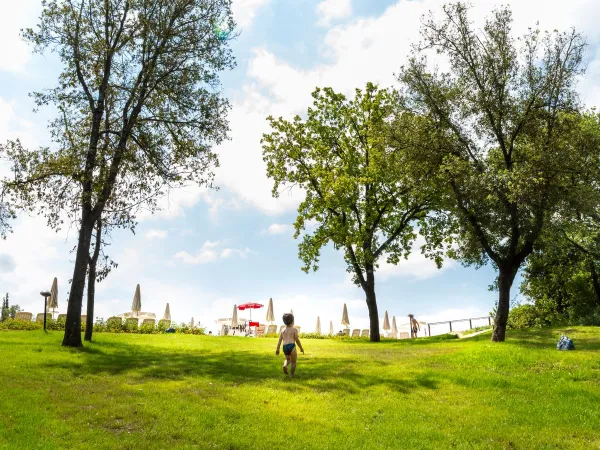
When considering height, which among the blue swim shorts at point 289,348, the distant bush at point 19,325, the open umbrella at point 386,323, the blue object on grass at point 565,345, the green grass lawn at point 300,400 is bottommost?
the green grass lawn at point 300,400

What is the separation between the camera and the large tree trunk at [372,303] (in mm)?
35969

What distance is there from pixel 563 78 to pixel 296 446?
955 inches

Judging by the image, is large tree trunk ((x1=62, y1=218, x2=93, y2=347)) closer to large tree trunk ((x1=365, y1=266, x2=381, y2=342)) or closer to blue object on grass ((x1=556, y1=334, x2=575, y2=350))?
large tree trunk ((x1=365, y1=266, x2=381, y2=342))

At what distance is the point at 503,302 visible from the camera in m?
25.5

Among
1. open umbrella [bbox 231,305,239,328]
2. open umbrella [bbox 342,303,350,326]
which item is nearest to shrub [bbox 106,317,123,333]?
open umbrella [bbox 231,305,239,328]

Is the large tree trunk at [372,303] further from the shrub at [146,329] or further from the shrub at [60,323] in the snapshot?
the shrub at [60,323]

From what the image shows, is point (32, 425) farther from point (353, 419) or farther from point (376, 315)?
point (376, 315)

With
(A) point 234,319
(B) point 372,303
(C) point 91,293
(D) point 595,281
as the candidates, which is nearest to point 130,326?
(C) point 91,293

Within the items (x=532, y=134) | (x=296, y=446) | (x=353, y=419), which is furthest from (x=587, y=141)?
(x=296, y=446)

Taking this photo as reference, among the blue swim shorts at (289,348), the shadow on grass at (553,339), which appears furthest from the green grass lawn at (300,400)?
the shadow on grass at (553,339)

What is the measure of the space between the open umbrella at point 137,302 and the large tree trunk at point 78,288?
13.6 m

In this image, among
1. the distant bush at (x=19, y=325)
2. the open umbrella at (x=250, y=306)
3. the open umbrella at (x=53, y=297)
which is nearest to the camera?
the distant bush at (x=19, y=325)

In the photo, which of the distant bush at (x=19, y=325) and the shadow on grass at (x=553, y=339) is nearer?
the shadow on grass at (x=553, y=339)

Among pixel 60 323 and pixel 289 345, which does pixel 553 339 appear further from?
pixel 60 323
